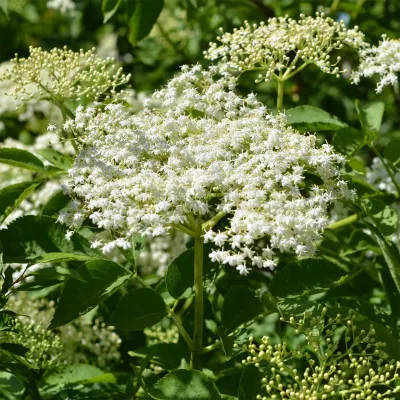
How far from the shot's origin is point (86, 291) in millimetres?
2158

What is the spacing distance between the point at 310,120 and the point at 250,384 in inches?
43.9

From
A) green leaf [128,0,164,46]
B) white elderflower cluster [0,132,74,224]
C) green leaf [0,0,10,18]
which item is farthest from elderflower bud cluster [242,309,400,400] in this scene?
green leaf [0,0,10,18]

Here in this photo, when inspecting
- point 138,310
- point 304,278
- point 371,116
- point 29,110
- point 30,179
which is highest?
point 29,110

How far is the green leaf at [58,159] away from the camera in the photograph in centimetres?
271

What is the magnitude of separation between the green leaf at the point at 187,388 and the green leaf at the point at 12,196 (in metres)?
0.90

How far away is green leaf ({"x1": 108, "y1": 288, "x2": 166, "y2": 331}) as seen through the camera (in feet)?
7.27

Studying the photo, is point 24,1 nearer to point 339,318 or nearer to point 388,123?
point 388,123

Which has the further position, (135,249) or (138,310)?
(135,249)

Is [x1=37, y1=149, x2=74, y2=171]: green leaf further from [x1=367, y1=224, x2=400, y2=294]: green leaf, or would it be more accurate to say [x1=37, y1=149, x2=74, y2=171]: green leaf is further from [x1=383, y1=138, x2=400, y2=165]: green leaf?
[x1=383, y1=138, x2=400, y2=165]: green leaf

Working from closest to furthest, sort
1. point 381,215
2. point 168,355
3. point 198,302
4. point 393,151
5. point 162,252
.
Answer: point 198,302, point 168,355, point 381,215, point 393,151, point 162,252

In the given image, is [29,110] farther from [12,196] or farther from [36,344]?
[36,344]

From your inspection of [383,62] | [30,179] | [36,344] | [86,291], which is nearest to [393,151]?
[383,62]

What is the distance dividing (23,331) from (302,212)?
1.17m

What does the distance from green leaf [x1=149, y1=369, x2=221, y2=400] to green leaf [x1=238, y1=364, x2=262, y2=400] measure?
0.09m
